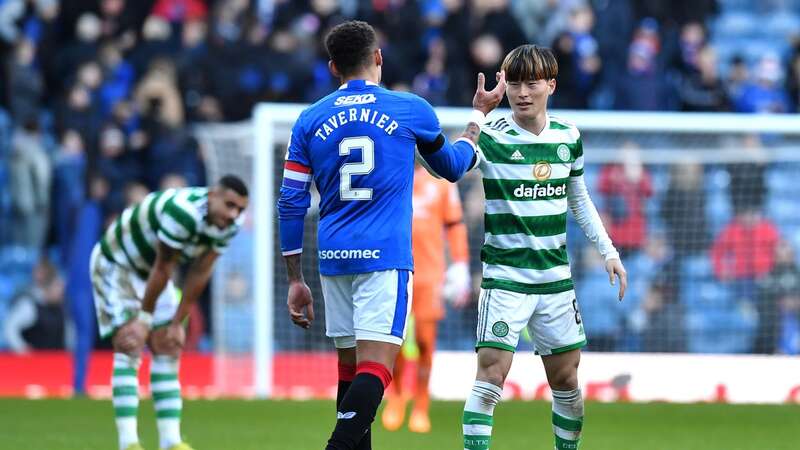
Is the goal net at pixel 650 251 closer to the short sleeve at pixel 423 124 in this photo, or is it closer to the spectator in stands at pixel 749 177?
the spectator in stands at pixel 749 177

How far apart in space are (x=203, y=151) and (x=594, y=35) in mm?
5197

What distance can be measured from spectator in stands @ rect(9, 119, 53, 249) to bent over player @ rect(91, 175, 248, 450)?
779 cm

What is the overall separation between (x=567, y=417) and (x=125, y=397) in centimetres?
288

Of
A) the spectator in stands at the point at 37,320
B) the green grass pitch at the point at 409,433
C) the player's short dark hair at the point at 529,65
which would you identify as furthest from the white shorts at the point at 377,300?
the spectator in stands at the point at 37,320

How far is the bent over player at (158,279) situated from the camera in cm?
848

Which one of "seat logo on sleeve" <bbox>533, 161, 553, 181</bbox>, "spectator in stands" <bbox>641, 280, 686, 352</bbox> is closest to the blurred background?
"spectator in stands" <bbox>641, 280, 686, 352</bbox>

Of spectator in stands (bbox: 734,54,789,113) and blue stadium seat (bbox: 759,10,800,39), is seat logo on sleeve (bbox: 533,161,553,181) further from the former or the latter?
blue stadium seat (bbox: 759,10,800,39)

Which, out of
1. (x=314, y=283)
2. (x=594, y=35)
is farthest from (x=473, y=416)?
(x=594, y=35)

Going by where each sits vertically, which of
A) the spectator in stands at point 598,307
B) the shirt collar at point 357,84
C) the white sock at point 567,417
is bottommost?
the spectator in stands at point 598,307

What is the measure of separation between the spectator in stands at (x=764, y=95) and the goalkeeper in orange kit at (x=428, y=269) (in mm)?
6832

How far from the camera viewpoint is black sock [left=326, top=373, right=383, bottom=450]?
611 centimetres

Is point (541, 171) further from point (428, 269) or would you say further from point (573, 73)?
point (573, 73)

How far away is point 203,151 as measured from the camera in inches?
633

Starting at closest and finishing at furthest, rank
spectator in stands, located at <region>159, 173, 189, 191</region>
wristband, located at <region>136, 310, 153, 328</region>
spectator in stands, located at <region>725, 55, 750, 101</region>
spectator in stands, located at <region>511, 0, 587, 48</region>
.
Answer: wristband, located at <region>136, 310, 153, 328</region>
spectator in stands, located at <region>159, 173, 189, 191</region>
spectator in stands, located at <region>725, 55, 750, 101</region>
spectator in stands, located at <region>511, 0, 587, 48</region>
